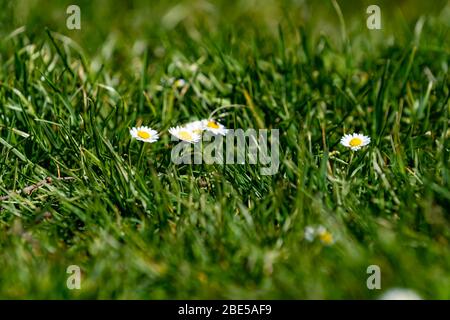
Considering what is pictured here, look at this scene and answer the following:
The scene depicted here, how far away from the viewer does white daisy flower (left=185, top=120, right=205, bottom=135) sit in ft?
8.23

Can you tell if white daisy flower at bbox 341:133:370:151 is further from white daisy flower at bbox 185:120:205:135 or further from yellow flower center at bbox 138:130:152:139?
yellow flower center at bbox 138:130:152:139

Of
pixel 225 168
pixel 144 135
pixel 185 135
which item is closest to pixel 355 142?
pixel 225 168

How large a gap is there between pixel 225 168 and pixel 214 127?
1.01 ft

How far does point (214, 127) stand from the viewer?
2537 mm

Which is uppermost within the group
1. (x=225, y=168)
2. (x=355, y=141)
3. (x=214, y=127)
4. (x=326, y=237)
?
(x=214, y=127)

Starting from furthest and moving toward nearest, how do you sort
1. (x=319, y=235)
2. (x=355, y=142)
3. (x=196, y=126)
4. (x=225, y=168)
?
(x=196, y=126) < (x=355, y=142) < (x=225, y=168) < (x=319, y=235)

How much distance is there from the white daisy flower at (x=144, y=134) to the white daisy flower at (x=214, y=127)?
0.18m

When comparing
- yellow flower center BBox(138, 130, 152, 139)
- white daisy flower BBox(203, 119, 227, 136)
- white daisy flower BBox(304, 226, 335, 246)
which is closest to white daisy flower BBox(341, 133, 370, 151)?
white daisy flower BBox(203, 119, 227, 136)

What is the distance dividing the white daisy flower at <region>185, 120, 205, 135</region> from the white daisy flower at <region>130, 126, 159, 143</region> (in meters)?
0.13

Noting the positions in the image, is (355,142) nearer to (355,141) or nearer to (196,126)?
(355,141)

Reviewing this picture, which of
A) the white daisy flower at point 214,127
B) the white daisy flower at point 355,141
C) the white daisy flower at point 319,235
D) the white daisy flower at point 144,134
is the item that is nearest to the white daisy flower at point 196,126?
the white daisy flower at point 214,127

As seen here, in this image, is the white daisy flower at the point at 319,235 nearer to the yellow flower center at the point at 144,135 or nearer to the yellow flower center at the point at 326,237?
the yellow flower center at the point at 326,237

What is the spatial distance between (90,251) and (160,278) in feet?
0.77

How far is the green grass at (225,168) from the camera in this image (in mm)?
1842
